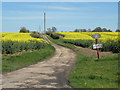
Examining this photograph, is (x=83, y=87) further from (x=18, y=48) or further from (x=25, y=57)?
(x=18, y=48)

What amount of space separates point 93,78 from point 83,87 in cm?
196

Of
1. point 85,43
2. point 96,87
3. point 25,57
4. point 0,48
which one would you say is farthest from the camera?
point 85,43

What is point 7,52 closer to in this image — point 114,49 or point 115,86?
point 114,49

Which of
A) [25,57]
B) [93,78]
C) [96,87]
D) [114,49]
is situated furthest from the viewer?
[114,49]

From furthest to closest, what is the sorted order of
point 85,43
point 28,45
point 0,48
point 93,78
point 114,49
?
1. point 85,43
2. point 114,49
3. point 28,45
4. point 0,48
5. point 93,78

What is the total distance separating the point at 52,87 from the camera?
8141 mm

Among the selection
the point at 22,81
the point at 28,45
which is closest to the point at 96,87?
the point at 22,81

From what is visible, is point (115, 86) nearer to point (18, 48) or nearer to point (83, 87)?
point (83, 87)

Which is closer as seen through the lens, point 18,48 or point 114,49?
point 18,48

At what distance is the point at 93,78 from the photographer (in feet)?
32.2

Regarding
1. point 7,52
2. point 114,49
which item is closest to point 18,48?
point 7,52

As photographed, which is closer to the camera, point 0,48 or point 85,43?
point 0,48

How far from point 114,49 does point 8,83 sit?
2101 cm

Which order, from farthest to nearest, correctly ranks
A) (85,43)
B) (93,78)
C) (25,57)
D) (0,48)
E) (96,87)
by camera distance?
(85,43), (0,48), (25,57), (93,78), (96,87)
